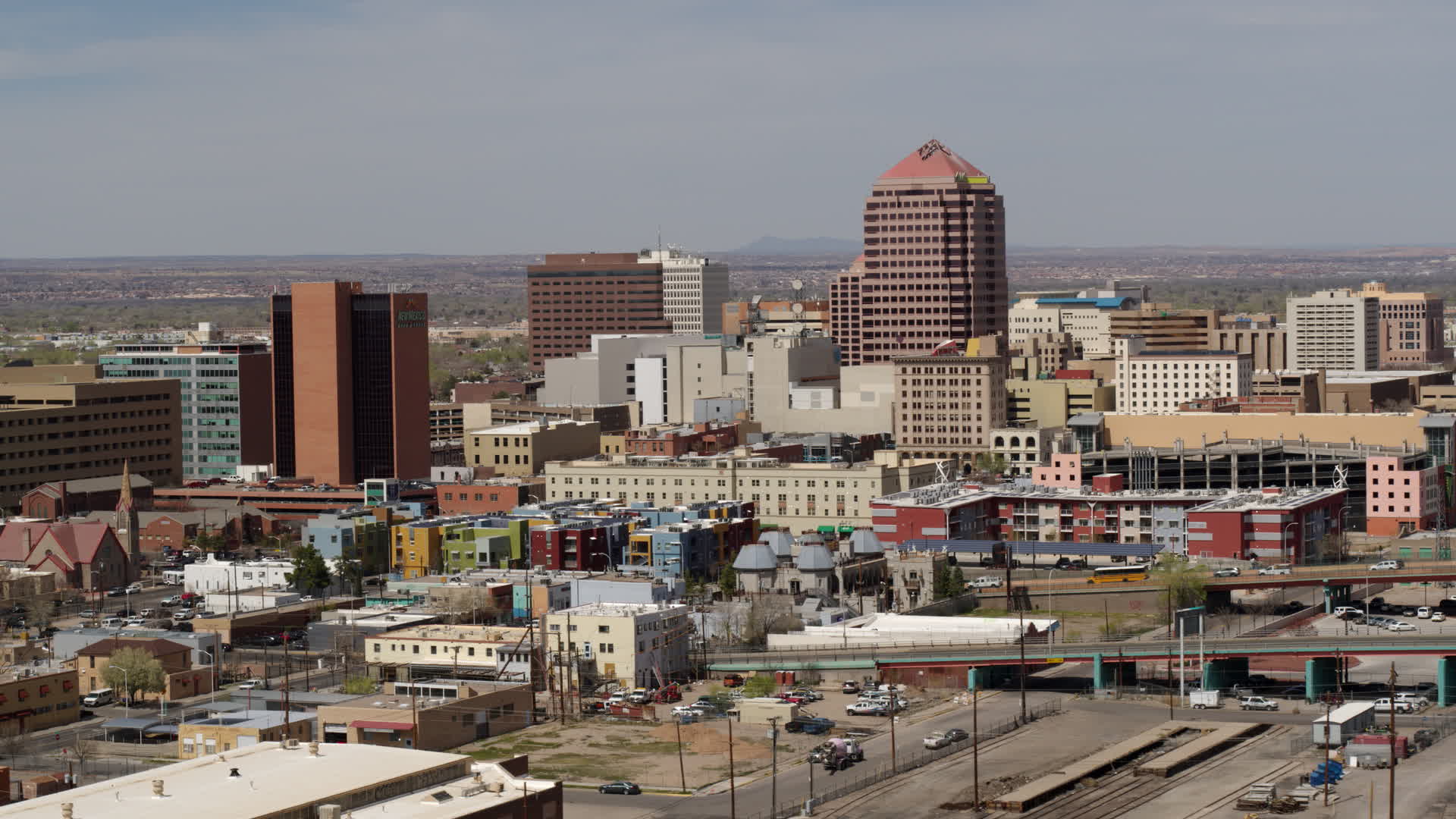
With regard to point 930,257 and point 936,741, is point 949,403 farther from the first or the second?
point 936,741

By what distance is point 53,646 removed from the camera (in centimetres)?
9175

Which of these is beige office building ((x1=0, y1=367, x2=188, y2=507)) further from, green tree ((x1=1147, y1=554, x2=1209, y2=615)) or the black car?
the black car

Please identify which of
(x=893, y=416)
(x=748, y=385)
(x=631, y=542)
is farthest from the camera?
(x=748, y=385)

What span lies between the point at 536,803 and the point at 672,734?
21.8 m

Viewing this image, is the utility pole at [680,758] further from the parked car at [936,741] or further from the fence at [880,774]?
the parked car at [936,741]

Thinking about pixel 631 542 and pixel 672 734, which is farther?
pixel 631 542

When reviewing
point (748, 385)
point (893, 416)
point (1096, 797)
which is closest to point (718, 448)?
point (893, 416)

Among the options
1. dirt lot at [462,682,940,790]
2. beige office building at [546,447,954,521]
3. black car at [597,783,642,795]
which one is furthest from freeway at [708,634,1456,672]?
beige office building at [546,447,954,521]

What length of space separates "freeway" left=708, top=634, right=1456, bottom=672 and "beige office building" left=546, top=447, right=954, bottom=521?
38925 mm

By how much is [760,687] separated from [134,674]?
21.3m

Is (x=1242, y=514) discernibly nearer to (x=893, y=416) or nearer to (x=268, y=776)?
(x=893, y=416)

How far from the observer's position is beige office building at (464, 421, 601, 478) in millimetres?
148625

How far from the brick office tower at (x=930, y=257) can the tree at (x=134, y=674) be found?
109098mm

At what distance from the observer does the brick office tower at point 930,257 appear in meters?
191
